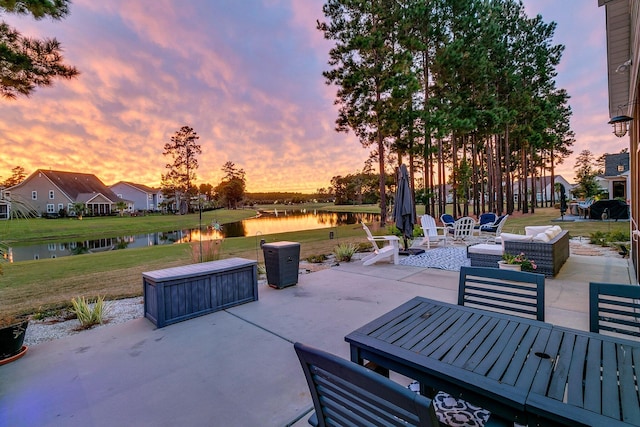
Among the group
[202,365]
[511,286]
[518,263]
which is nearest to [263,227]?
[518,263]

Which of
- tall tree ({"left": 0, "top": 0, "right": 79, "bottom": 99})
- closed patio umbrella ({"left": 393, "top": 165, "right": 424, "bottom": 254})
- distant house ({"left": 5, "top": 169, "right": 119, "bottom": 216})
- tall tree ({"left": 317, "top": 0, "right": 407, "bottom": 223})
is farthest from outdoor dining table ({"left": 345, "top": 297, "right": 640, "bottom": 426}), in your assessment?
distant house ({"left": 5, "top": 169, "right": 119, "bottom": 216})

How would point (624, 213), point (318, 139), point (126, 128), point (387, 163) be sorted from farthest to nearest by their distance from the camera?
1. point (387, 163)
2. point (318, 139)
3. point (624, 213)
4. point (126, 128)

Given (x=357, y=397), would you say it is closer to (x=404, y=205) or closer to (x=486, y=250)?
(x=486, y=250)

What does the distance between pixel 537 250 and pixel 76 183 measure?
4933cm

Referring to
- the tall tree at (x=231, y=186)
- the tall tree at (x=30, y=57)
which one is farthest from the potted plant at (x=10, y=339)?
the tall tree at (x=231, y=186)

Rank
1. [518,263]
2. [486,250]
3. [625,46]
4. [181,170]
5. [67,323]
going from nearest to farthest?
1. [67,323]
2. [625,46]
3. [518,263]
4. [486,250]
5. [181,170]

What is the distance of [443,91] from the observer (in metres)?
16.2

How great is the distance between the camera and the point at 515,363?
134 cm

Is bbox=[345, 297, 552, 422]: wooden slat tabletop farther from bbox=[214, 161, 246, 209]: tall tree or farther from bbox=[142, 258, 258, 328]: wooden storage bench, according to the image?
bbox=[214, 161, 246, 209]: tall tree

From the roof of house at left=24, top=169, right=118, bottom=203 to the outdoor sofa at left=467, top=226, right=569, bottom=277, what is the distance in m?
45.1

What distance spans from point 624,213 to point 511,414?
18.8m

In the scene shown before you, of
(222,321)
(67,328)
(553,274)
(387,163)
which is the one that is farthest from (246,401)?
(387,163)

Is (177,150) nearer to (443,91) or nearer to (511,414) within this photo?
(443,91)

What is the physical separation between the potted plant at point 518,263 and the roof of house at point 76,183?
4553 centimetres
